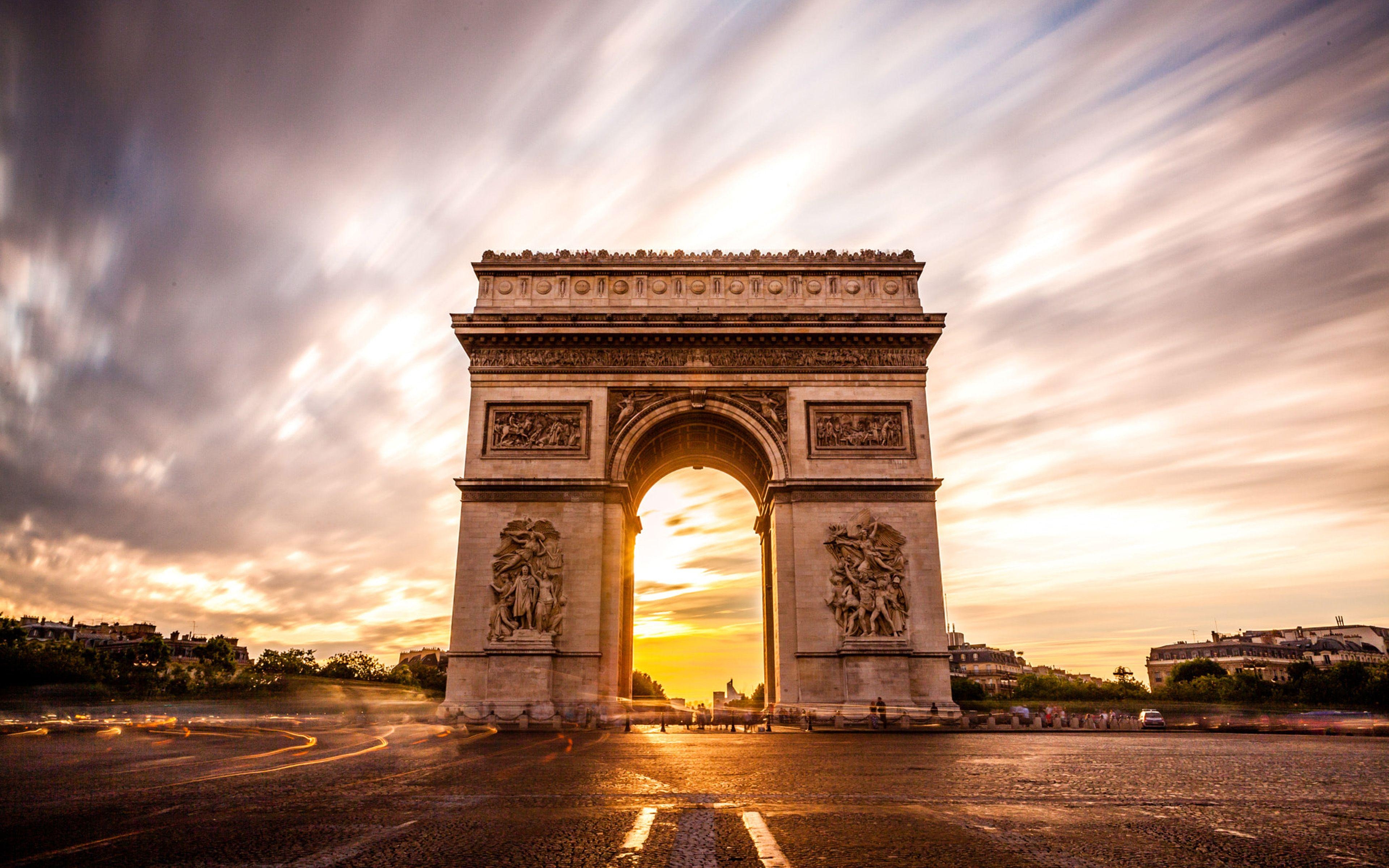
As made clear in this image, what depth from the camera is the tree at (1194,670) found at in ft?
218

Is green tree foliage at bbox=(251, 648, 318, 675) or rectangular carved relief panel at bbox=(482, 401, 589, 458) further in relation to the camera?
green tree foliage at bbox=(251, 648, 318, 675)

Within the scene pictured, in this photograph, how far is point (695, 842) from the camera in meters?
3.96

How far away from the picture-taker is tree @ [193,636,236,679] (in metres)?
60.2

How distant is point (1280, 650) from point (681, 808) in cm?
11019

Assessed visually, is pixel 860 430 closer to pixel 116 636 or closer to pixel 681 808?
pixel 681 808

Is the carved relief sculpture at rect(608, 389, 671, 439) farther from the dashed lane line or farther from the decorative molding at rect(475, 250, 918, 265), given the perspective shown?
the dashed lane line

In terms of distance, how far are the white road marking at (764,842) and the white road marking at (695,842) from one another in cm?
21

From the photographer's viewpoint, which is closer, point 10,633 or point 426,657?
point 10,633

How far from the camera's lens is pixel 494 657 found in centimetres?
2214

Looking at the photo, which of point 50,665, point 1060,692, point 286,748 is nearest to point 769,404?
point 286,748

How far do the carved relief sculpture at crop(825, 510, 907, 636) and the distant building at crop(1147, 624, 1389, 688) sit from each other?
74.9m

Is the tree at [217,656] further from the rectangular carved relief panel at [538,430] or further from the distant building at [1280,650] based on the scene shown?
the distant building at [1280,650]

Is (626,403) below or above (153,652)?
above

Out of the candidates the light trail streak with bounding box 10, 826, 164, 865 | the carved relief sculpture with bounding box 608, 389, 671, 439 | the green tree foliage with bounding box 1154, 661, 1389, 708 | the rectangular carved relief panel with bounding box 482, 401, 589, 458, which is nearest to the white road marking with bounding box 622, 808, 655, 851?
the light trail streak with bounding box 10, 826, 164, 865
